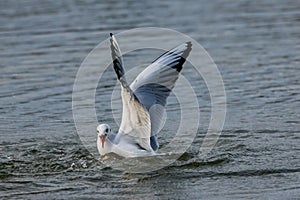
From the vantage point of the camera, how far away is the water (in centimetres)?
991

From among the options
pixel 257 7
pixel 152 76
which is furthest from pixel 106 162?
pixel 257 7

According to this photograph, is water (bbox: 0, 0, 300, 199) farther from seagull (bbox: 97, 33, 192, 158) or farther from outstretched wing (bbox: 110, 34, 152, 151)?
outstretched wing (bbox: 110, 34, 152, 151)

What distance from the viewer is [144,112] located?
10508 millimetres

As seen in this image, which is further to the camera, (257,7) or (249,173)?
(257,7)

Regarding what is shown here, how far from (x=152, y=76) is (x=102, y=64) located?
454 cm

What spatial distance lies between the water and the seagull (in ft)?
1.23

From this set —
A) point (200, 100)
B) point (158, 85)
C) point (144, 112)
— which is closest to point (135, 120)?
point (144, 112)

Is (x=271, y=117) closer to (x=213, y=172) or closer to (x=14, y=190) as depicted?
(x=213, y=172)

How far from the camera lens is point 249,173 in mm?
→ 10109

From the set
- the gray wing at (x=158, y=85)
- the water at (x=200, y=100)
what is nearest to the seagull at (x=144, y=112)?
the gray wing at (x=158, y=85)

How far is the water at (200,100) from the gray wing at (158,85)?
57 centimetres

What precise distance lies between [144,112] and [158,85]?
3.01 ft

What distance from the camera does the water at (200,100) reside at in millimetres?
9906

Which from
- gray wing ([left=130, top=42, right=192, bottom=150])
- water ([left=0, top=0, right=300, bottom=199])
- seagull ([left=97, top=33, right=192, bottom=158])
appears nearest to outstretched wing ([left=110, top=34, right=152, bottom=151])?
seagull ([left=97, top=33, right=192, bottom=158])
